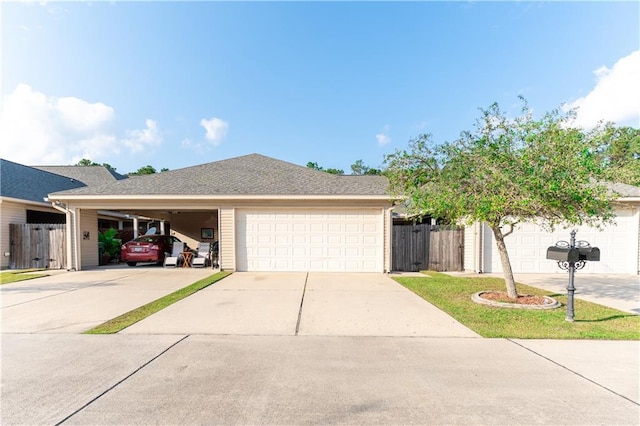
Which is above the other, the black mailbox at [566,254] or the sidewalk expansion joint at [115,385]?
the black mailbox at [566,254]

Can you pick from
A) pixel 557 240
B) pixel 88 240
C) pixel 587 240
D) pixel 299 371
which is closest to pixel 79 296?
pixel 88 240

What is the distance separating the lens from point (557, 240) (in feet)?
35.5

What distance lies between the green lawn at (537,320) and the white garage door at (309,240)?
11.3ft

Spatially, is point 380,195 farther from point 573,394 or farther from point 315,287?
point 573,394

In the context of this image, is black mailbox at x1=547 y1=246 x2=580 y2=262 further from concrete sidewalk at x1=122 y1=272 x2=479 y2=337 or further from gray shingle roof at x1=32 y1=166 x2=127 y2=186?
gray shingle roof at x1=32 y1=166 x2=127 y2=186

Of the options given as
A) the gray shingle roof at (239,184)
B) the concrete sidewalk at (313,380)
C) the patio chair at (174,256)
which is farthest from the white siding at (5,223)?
the concrete sidewalk at (313,380)

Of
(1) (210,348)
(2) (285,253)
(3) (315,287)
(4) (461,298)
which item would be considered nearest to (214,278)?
(2) (285,253)

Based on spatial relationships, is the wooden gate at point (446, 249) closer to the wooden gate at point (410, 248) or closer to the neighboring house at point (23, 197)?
the wooden gate at point (410, 248)

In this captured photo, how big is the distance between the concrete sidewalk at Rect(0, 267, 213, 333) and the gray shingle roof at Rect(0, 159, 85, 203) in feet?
15.7

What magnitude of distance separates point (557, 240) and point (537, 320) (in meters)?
7.28

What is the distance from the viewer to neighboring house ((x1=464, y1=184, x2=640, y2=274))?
1059 cm

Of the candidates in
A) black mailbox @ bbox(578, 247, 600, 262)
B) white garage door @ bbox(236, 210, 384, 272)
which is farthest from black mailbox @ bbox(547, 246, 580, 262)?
white garage door @ bbox(236, 210, 384, 272)

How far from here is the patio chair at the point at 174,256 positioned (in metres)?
11.9

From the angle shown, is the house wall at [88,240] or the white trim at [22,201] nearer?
the white trim at [22,201]
